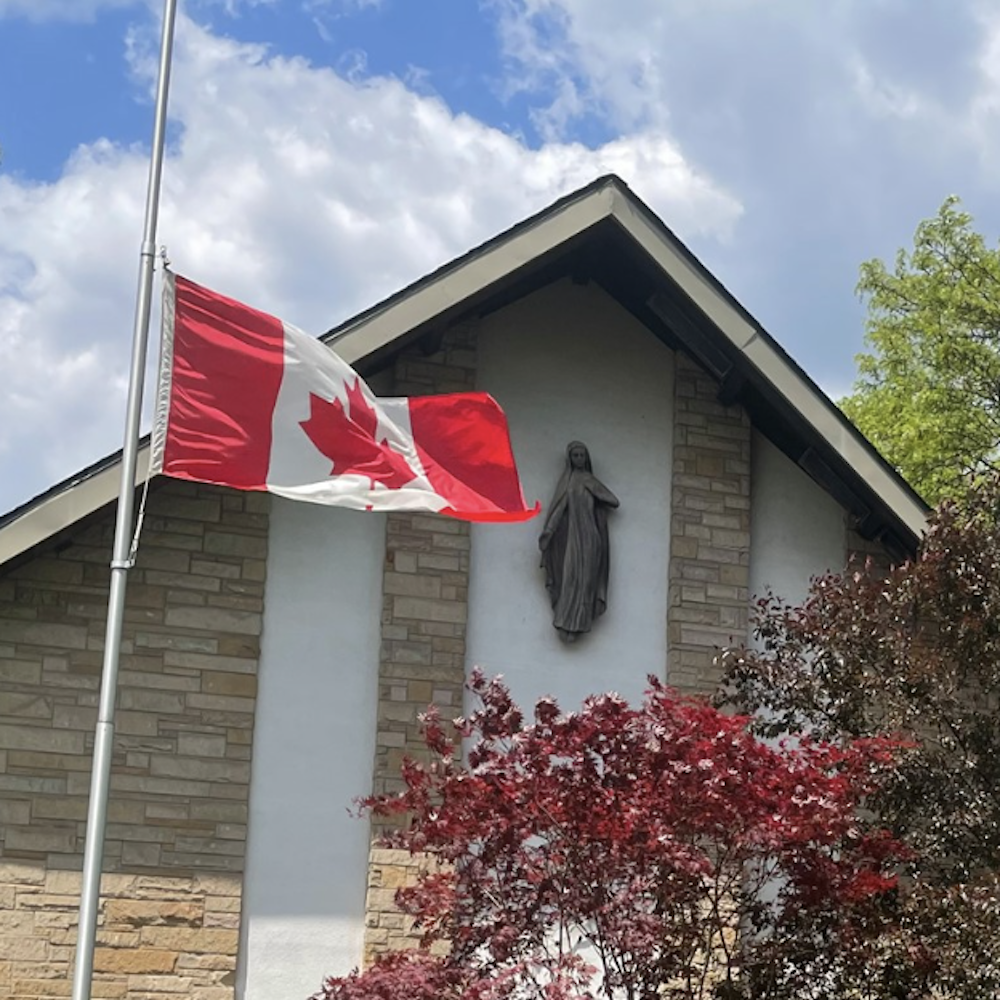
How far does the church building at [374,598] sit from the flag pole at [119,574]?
234 centimetres

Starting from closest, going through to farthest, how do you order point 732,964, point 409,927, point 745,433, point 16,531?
1. point 732,964
2. point 16,531
3. point 409,927
4. point 745,433

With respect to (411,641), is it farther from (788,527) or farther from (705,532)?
(788,527)

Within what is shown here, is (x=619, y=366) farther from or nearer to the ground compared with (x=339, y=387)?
farther from the ground

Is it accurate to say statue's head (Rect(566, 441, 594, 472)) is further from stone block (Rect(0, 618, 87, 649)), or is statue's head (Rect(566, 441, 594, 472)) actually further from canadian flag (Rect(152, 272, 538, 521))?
stone block (Rect(0, 618, 87, 649))

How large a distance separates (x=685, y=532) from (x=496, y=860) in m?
4.31

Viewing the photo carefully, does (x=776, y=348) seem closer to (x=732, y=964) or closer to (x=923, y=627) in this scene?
(x=923, y=627)

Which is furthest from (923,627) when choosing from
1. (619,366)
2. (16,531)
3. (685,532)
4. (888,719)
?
(16,531)

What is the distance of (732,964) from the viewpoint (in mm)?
12016

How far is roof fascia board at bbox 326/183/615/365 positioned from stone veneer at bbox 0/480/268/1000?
1674mm

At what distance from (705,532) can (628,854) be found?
4465 millimetres

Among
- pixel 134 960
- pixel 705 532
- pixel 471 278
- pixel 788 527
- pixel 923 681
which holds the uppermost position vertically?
pixel 471 278

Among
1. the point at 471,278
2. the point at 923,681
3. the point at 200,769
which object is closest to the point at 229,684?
the point at 200,769

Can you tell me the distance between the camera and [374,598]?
47.5 feet

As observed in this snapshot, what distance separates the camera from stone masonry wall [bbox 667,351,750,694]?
49.2 feet
